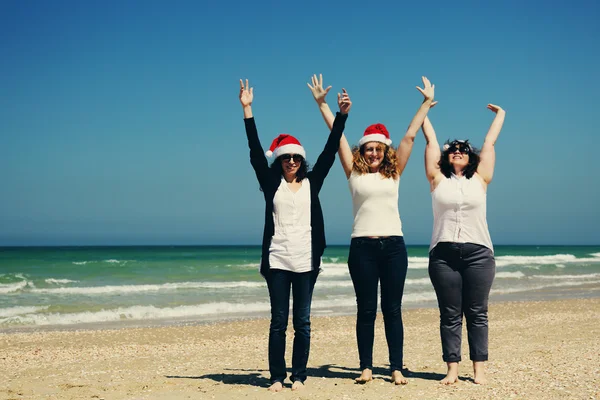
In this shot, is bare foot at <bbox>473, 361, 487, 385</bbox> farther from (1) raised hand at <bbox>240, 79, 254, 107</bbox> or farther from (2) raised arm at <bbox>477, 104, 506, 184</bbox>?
(1) raised hand at <bbox>240, 79, 254, 107</bbox>

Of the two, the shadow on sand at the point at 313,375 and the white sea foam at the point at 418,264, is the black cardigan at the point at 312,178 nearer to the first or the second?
the shadow on sand at the point at 313,375

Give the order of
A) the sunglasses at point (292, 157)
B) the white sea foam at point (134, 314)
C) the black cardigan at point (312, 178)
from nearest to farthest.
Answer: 1. the black cardigan at point (312, 178)
2. the sunglasses at point (292, 157)
3. the white sea foam at point (134, 314)

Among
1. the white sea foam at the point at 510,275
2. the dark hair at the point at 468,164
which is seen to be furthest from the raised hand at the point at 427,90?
the white sea foam at the point at 510,275

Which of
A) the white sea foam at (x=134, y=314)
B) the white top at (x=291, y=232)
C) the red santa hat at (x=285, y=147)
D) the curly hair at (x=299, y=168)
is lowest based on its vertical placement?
the white sea foam at (x=134, y=314)

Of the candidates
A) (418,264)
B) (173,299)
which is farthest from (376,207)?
(418,264)

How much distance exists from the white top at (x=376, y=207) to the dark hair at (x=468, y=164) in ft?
1.54

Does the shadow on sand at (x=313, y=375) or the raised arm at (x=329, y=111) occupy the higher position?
the raised arm at (x=329, y=111)

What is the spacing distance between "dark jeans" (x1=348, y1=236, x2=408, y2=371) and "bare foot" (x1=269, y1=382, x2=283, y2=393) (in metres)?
0.75

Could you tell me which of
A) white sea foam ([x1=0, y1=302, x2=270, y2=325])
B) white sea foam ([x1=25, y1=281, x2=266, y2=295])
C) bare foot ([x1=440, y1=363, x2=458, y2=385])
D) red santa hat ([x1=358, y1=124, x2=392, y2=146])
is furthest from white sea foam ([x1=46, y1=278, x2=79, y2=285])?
bare foot ([x1=440, y1=363, x2=458, y2=385])

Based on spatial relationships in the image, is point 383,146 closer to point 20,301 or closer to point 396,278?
point 396,278

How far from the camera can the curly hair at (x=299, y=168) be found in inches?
199

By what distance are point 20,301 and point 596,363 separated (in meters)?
12.9

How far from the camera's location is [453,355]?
5.03 meters

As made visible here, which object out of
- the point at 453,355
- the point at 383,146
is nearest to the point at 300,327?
the point at 453,355
